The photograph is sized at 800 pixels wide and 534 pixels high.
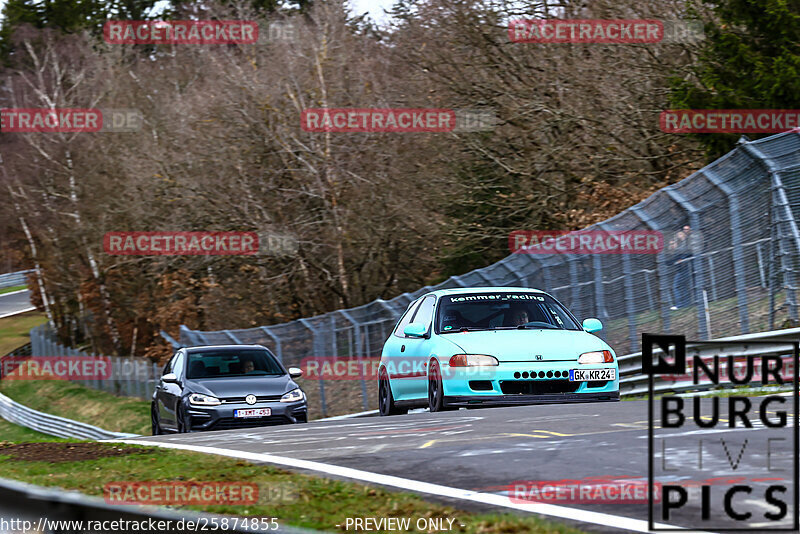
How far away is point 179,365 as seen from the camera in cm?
1794

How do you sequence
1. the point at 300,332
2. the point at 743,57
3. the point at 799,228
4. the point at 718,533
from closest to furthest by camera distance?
the point at 718,533, the point at 799,228, the point at 743,57, the point at 300,332

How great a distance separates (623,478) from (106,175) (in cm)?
4812

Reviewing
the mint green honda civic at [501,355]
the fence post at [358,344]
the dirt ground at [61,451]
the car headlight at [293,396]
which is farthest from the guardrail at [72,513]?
the fence post at [358,344]

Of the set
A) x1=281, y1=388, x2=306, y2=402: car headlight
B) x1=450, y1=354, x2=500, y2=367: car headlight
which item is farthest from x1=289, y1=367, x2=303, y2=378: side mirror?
x1=450, y1=354, x2=500, y2=367: car headlight

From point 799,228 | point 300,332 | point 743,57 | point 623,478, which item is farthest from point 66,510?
point 300,332

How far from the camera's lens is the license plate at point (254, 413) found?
16.3 metres

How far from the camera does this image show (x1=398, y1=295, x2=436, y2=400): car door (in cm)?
1425

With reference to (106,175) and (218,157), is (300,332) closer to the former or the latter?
(218,157)

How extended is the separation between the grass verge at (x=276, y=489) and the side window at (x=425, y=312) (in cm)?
438

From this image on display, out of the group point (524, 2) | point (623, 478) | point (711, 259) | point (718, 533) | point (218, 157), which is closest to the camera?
point (718, 533)

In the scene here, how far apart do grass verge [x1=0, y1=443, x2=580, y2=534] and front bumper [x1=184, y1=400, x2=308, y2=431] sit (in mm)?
4910

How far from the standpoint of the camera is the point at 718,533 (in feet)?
19.0

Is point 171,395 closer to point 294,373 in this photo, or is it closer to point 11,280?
point 294,373

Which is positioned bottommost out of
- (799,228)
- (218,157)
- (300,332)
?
(300,332)
